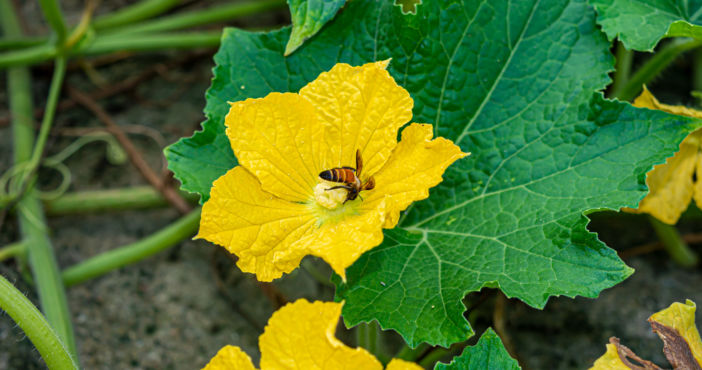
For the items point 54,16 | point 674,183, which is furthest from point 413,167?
point 54,16

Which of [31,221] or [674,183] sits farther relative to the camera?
[31,221]

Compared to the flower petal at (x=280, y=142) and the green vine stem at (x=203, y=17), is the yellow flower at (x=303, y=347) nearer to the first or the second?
the flower petal at (x=280, y=142)

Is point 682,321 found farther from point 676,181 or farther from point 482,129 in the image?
point 482,129

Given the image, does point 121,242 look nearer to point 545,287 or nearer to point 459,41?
point 459,41

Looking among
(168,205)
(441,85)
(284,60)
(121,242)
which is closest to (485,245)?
(441,85)

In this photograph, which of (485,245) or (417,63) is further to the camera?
(417,63)

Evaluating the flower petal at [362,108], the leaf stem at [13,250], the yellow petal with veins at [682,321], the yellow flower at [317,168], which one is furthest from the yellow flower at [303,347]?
the leaf stem at [13,250]
